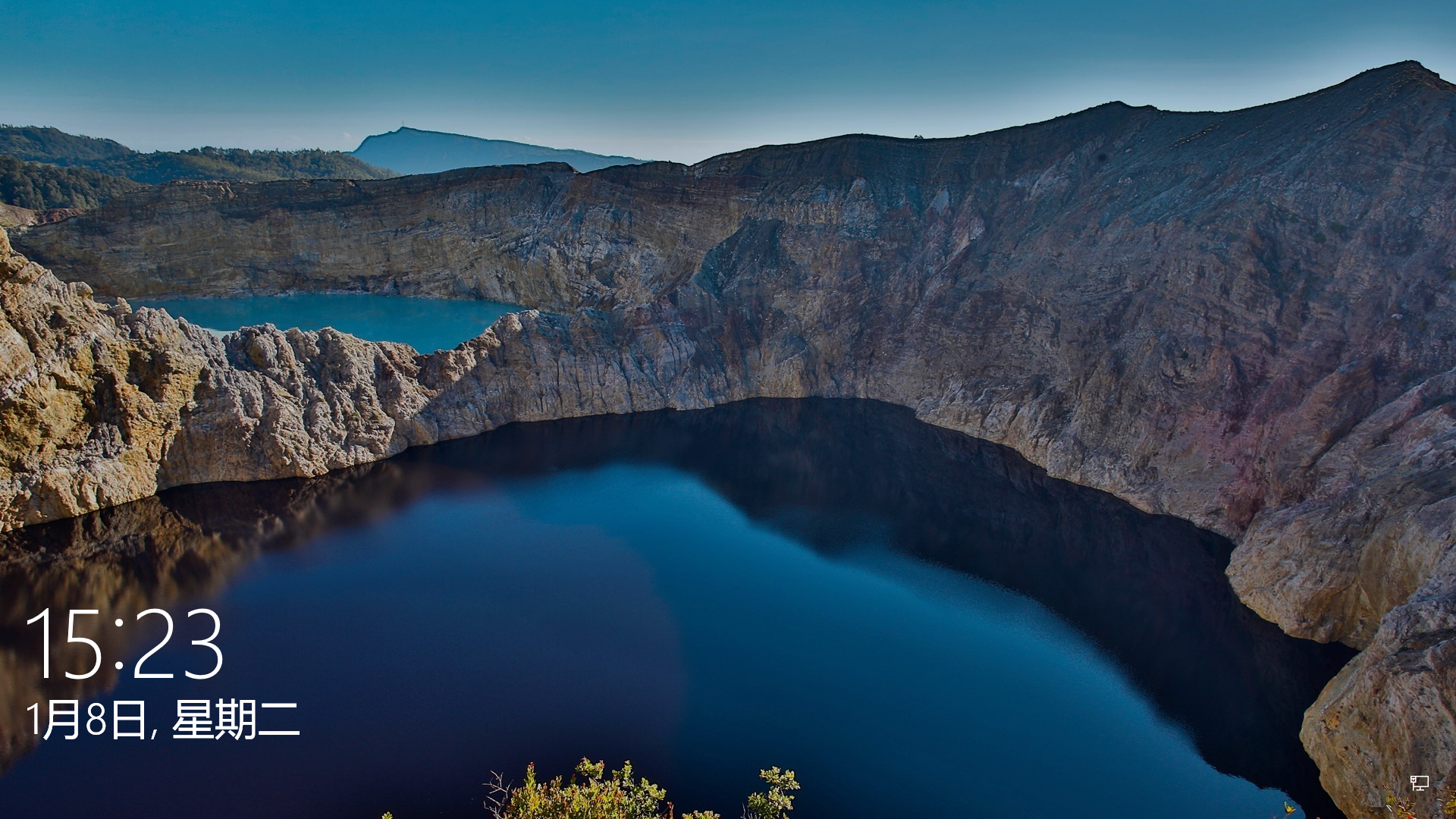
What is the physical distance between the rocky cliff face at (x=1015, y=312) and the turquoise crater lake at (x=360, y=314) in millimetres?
3134

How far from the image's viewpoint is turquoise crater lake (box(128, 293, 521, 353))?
161 feet

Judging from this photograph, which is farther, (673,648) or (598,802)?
(673,648)

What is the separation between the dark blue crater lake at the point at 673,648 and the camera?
17.0 m

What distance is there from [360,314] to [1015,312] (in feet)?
136

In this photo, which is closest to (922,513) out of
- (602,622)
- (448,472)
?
(602,622)

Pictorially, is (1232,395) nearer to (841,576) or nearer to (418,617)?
(841,576)

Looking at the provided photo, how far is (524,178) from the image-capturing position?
2500 inches

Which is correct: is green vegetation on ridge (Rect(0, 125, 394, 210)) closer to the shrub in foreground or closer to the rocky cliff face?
the rocky cliff face

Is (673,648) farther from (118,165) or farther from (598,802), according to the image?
(118,165)

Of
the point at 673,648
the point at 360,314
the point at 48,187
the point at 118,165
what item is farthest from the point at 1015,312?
the point at 118,165

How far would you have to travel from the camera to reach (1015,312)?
42031mm

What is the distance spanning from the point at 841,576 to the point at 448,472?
1809 cm

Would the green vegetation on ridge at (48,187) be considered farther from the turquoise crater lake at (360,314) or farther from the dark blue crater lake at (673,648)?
the dark blue crater lake at (673,648)

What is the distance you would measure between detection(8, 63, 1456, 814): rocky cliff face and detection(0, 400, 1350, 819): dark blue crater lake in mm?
2331
